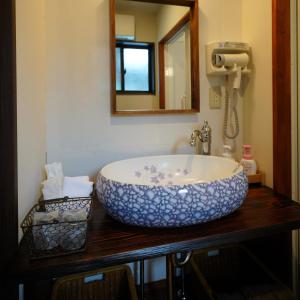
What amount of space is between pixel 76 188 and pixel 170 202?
44 centimetres

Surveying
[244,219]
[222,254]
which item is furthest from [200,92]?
[222,254]

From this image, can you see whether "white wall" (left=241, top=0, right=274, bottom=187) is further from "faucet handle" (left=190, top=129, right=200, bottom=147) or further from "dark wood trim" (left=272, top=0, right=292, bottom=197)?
"faucet handle" (left=190, top=129, right=200, bottom=147)

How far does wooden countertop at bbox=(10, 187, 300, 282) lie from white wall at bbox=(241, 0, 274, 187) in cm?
38

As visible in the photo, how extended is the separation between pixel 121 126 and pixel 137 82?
248mm

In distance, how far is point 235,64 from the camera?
1280mm

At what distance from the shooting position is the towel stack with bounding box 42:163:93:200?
0.88 metres

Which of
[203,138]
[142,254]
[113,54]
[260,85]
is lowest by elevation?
[142,254]

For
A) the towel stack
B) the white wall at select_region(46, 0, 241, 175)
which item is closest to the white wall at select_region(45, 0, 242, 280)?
the white wall at select_region(46, 0, 241, 175)

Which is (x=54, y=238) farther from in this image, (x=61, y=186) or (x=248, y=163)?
(x=248, y=163)

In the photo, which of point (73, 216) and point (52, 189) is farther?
point (52, 189)

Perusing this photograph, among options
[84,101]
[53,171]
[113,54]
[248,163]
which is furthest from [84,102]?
[248,163]

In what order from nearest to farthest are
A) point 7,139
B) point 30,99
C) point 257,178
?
point 7,139 < point 30,99 < point 257,178

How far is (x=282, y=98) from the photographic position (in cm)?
111

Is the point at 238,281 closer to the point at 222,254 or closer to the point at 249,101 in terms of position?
the point at 222,254
